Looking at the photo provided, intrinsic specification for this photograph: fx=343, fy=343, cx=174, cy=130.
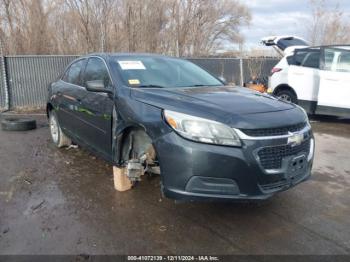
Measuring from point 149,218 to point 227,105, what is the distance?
1.37 meters

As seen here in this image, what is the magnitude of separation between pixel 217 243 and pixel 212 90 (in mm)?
1677

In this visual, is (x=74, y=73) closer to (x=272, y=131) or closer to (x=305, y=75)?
(x=272, y=131)

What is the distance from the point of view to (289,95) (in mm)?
9055

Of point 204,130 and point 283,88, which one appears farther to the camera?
point 283,88

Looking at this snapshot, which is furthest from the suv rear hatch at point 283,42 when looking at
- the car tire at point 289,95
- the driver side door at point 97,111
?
the driver side door at point 97,111

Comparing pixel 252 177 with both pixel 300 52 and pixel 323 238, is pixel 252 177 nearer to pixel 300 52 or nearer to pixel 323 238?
pixel 323 238

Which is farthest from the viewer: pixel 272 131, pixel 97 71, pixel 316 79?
pixel 316 79

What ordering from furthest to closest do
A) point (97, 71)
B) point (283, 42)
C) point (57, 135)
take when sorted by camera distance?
1. point (283, 42)
2. point (57, 135)
3. point (97, 71)

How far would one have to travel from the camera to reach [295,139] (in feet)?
10.3

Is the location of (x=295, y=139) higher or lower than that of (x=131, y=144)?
higher


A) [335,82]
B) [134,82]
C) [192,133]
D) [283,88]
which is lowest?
[283,88]

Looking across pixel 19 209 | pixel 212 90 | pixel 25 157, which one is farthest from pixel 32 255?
pixel 25 157

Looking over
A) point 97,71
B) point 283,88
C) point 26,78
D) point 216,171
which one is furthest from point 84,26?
point 216,171

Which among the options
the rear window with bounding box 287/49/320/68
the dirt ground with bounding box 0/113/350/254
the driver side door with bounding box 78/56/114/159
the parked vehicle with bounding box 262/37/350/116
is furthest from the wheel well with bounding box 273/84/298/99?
the driver side door with bounding box 78/56/114/159
